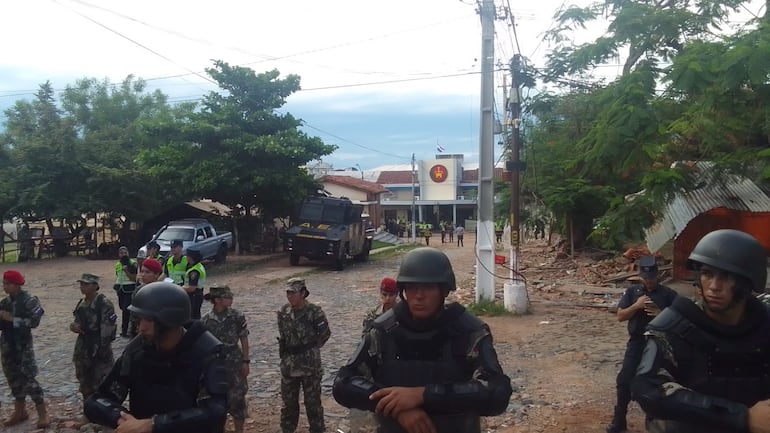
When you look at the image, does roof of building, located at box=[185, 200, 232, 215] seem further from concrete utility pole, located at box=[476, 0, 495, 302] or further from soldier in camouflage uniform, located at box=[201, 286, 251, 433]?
soldier in camouflage uniform, located at box=[201, 286, 251, 433]

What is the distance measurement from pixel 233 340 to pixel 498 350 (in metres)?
4.75

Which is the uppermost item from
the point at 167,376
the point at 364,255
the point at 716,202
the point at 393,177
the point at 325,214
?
the point at 393,177

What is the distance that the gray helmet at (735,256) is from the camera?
2.46 metres

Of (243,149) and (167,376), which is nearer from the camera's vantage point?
(167,376)

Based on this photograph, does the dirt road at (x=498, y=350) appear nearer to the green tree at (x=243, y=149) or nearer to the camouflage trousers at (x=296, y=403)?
the camouflage trousers at (x=296, y=403)

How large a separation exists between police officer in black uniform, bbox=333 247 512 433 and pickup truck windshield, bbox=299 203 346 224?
61.4ft

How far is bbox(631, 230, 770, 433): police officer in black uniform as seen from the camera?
2367 millimetres

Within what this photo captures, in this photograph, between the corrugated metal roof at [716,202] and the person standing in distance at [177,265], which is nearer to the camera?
the person standing in distance at [177,265]

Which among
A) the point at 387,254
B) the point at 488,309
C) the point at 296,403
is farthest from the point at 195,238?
the point at 296,403

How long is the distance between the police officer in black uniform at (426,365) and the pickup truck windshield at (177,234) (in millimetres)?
18213

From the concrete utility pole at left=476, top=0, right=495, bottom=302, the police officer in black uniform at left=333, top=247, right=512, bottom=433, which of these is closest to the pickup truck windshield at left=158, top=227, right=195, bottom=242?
the concrete utility pole at left=476, top=0, right=495, bottom=302

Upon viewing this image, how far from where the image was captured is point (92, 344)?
6000 millimetres

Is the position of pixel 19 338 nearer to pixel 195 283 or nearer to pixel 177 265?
pixel 195 283

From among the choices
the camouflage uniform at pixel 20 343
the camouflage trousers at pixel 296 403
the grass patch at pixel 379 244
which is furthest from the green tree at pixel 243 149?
the camouflage trousers at pixel 296 403
